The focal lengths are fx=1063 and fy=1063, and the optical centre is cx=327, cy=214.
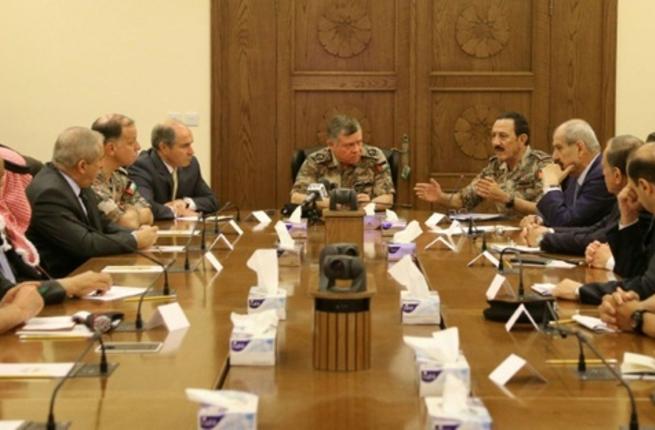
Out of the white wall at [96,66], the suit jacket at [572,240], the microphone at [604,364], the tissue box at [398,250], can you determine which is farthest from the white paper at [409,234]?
the white wall at [96,66]

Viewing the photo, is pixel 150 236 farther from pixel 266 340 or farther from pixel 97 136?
pixel 266 340

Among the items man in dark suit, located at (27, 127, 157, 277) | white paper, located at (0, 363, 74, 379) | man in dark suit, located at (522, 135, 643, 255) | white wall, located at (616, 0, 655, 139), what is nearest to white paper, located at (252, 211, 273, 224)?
man in dark suit, located at (27, 127, 157, 277)

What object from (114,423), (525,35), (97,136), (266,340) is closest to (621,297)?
(266,340)

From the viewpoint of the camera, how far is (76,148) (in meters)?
4.34

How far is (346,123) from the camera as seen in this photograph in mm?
6180

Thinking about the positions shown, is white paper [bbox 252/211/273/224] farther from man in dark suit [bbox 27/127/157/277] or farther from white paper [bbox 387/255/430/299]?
white paper [bbox 387/255/430/299]

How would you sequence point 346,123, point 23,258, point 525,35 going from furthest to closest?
point 525,35 < point 346,123 < point 23,258

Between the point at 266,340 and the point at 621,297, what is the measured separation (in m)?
0.99

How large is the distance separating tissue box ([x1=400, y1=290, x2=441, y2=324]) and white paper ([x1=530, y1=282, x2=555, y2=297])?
0.54 metres

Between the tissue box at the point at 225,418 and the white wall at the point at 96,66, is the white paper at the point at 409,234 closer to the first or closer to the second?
the tissue box at the point at 225,418

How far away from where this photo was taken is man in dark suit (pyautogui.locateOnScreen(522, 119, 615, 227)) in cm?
512

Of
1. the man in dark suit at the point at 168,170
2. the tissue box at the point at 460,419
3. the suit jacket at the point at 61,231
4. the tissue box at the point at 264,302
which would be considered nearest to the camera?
the tissue box at the point at 460,419

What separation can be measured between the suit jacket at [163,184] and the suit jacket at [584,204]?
6.73 feet

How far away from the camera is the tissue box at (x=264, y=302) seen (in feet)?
9.41
